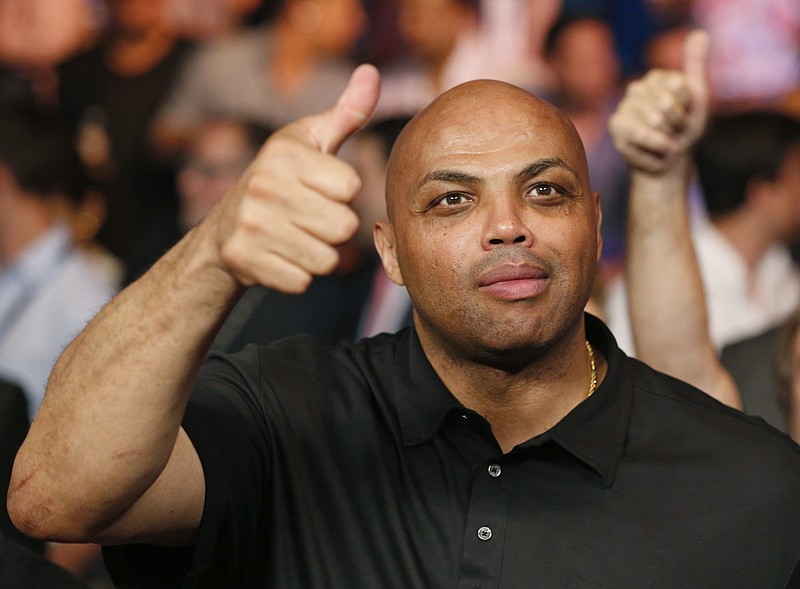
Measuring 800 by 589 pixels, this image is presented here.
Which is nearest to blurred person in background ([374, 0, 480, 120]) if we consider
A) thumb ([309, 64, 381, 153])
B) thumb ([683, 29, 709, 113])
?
thumb ([683, 29, 709, 113])

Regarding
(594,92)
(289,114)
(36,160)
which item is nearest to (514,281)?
(36,160)

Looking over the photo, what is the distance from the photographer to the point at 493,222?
6.77 feet

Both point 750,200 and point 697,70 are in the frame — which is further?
point 750,200

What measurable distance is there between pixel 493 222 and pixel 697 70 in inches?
39.4

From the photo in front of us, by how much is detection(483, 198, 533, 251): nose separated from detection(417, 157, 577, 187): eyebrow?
6 cm

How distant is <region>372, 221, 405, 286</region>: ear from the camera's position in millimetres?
2314

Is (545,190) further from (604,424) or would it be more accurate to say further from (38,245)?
(38,245)

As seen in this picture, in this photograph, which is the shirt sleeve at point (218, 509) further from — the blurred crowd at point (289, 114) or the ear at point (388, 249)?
the blurred crowd at point (289, 114)

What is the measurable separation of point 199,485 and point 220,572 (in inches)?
7.7

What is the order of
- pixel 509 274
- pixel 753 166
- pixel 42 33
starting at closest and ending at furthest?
pixel 509 274 → pixel 753 166 → pixel 42 33

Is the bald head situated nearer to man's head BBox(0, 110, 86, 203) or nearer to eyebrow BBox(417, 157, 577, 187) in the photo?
eyebrow BBox(417, 157, 577, 187)

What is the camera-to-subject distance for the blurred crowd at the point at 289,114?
15.3 feet

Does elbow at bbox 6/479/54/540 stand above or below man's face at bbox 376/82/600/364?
below

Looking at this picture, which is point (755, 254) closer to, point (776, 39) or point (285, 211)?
point (776, 39)
